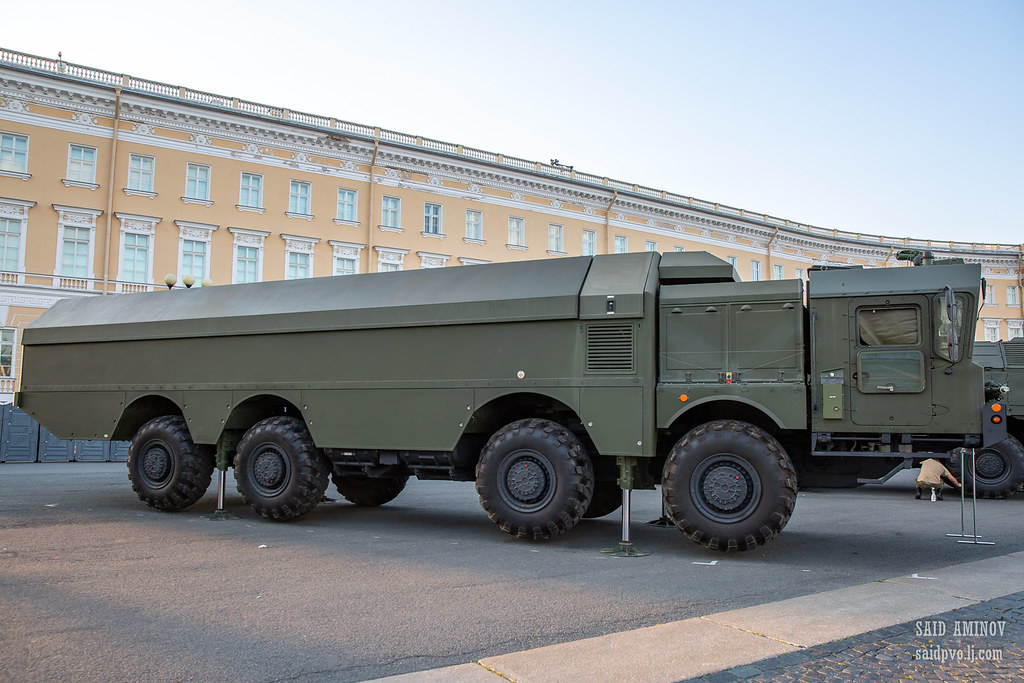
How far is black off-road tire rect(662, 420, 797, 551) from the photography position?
7.57 metres

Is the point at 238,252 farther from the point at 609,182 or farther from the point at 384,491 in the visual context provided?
the point at 384,491

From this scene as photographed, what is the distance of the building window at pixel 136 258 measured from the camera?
3231 centimetres

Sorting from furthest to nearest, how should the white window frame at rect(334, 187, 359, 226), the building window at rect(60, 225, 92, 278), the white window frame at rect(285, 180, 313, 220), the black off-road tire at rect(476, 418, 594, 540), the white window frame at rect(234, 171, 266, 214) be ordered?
1. the white window frame at rect(334, 187, 359, 226)
2. the white window frame at rect(285, 180, 313, 220)
3. the white window frame at rect(234, 171, 266, 214)
4. the building window at rect(60, 225, 92, 278)
5. the black off-road tire at rect(476, 418, 594, 540)

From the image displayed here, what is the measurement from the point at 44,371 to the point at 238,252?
23.2 meters

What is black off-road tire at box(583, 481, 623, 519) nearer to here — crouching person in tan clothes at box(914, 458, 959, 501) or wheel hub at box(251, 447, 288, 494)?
wheel hub at box(251, 447, 288, 494)

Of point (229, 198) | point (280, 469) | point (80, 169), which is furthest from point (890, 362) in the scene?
point (80, 169)

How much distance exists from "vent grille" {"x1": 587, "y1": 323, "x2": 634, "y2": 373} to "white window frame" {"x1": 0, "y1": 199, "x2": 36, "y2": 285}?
30.0 metres

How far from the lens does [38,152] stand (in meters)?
30.9

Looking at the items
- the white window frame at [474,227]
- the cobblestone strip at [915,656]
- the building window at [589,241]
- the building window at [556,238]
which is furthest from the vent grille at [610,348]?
the building window at [589,241]

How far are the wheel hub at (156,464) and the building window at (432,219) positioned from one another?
93.7ft

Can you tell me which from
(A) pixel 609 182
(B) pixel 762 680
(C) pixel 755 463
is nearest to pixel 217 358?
(C) pixel 755 463

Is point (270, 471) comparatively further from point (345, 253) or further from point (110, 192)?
point (345, 253)

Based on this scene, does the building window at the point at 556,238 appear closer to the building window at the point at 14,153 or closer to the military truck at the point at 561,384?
the building window at the point at 14,153

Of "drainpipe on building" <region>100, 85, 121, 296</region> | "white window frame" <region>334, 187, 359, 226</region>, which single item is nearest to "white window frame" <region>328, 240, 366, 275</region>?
"white window frame" <region>334, 187, 359, 226</region>
